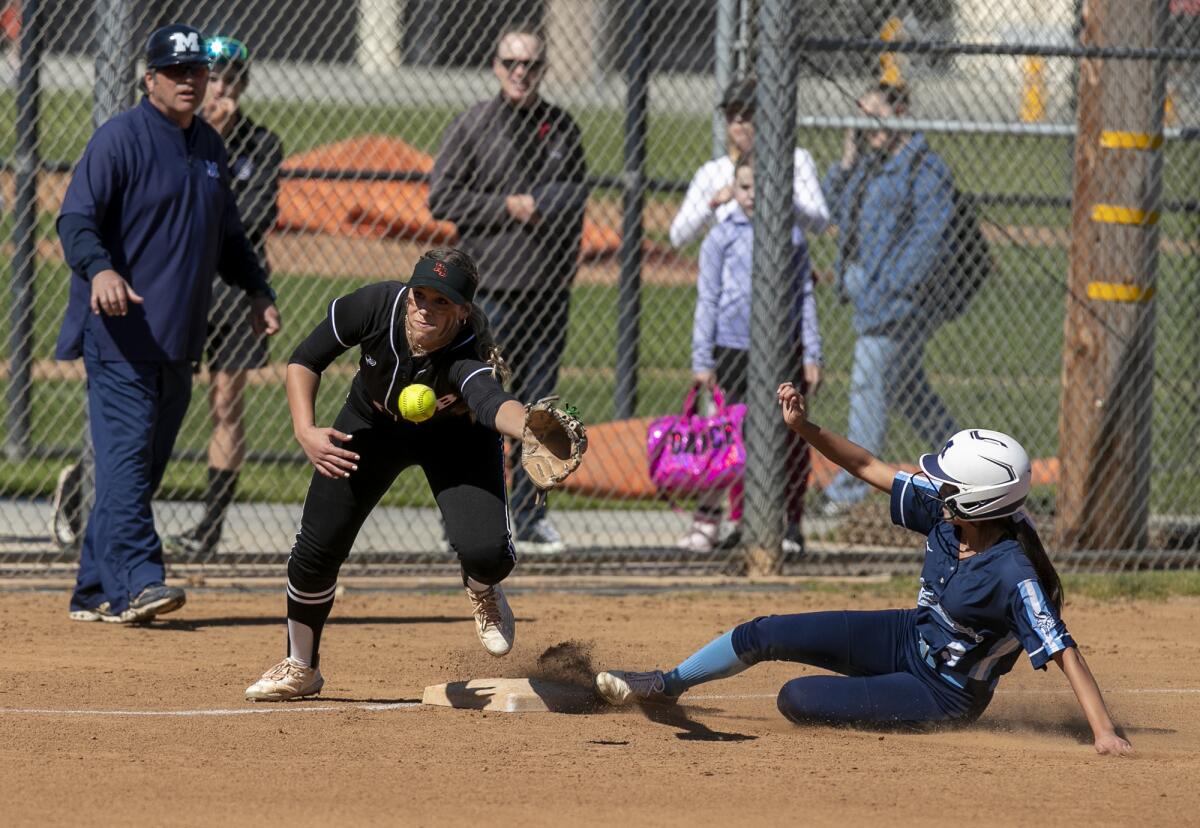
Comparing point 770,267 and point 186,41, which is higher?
point 770,267

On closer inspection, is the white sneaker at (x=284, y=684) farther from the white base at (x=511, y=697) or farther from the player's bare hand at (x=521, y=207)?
the player's bare hand at (x=521, y=207)

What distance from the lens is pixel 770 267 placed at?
8.62m

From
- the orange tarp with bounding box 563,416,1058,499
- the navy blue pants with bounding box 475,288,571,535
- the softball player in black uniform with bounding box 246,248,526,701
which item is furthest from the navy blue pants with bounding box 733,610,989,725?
the orange tarp with bounding box 563,416,1058,499

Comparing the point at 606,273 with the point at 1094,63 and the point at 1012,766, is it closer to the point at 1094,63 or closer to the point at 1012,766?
the point at 1094,63

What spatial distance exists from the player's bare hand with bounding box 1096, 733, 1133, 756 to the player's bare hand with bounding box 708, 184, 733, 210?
4379mm

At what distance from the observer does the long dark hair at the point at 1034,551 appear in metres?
5.35

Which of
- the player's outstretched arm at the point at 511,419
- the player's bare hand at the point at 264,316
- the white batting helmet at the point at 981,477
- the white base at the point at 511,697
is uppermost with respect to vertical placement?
the white batting helmet at the point at 981,477

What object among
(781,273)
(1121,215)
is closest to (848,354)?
(1121,215)

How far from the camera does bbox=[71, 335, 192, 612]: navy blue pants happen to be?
696cm

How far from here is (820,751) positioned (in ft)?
17.3

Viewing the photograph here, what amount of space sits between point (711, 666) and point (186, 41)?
3302mm

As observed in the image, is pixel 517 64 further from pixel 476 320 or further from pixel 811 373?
pixel 476 320

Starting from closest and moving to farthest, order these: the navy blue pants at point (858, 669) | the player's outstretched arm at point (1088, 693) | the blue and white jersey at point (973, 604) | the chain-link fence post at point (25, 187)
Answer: the player's outstretched arm at point (1088, 693) < the blue and white jersey at point (973, 604) < the navy blue pants at point (858, 669) < the chain-link fence post at point (25, 187)

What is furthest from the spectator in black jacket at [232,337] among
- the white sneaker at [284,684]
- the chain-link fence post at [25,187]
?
the white sneaker at [284,684]
